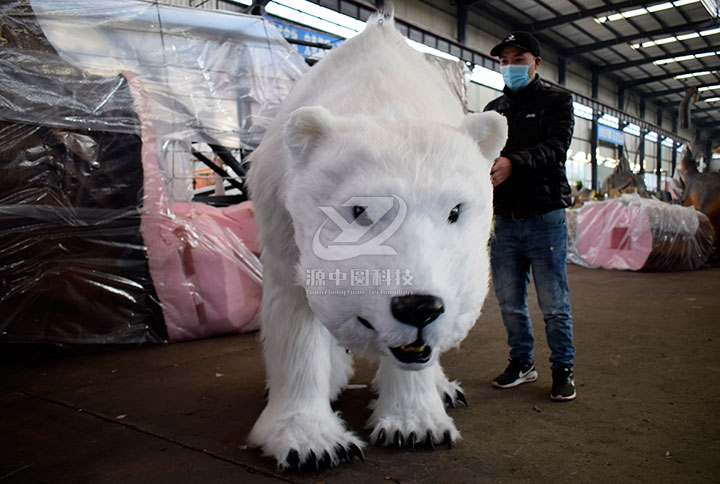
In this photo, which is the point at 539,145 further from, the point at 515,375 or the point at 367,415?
the point at 367,415

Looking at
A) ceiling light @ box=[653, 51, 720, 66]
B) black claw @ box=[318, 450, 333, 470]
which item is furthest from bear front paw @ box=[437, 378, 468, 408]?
ceiling light @ box=[653, 51, 720, 66]

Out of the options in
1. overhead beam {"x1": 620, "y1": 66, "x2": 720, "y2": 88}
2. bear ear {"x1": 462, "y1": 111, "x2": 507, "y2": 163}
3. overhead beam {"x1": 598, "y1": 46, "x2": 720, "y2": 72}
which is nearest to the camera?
bear ear {"x1": 462, "y1": 111, "x2": 507, "y2": 163}

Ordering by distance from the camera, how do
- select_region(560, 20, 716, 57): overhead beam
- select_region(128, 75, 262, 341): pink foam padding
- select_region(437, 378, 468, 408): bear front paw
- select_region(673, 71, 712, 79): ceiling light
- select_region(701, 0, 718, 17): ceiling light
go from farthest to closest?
select_region(673, 71, 712, 79): ceiling light
select_region(560, 20, 716, 57): overhead beam
select_region(701, 0, 718, 17): ceiling light
select_region(128, 75, 262, 341): pink foam padding
select_region(437, 378, 468, 408): bear front paw

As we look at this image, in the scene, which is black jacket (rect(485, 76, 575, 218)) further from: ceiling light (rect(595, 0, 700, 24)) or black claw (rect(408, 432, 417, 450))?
ceiling light (rect(595, 0, 700, 24))

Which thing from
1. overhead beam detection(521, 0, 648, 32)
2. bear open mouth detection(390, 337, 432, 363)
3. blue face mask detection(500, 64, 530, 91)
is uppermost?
overhead beam detection(521, 0, 648, 32)

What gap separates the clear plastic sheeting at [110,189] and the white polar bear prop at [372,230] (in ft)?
7.23

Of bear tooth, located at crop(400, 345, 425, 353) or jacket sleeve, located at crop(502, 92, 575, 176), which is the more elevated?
jacket sleeve, located at crop(502, 92, 575, 176)

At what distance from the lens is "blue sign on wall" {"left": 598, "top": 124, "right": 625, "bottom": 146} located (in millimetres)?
27281

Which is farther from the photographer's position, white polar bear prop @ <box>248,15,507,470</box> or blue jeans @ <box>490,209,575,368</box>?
blue jeans @ <box>490,209,575,368</box>

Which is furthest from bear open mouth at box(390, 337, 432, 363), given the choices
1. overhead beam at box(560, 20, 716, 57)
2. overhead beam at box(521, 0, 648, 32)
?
overhead beam at box(560, 20, 716, 57)

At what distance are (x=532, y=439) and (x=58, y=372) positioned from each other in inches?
119

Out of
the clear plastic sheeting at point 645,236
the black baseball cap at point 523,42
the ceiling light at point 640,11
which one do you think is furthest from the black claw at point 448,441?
the ceiling light at point 640,11

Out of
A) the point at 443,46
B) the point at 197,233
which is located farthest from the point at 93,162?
the point at 443,46

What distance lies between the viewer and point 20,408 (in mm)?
2613
